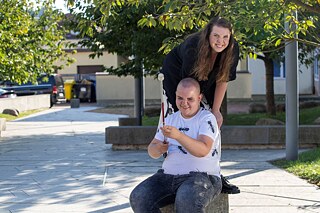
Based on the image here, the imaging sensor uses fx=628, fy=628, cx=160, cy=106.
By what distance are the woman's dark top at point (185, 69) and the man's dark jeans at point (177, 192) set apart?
0.69 m

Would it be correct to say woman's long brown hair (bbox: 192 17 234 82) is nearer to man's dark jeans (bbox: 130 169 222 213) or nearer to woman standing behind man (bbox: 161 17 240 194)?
woman standing behind man (bbox: 161 17 240 194)

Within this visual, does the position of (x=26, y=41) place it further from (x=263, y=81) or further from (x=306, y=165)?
(x=263, y=81)

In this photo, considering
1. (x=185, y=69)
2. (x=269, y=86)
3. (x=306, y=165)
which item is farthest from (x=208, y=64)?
(x=269, y=86)

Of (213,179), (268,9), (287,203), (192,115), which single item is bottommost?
(287,203)

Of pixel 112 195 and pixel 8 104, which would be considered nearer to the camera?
pixel 112 195

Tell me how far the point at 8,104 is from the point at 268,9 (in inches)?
746

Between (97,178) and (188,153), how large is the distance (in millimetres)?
4312

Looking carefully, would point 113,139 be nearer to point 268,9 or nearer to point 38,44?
point 268,9

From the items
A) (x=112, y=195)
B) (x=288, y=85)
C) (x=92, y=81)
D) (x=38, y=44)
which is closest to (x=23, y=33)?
(x=38, y=44)

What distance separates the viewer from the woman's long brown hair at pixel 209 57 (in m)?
4.62

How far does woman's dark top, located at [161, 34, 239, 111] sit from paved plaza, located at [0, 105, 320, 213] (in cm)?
205

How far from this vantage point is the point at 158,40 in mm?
11891

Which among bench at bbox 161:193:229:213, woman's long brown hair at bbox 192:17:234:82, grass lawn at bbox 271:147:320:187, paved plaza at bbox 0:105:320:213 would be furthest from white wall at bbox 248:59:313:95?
bench at bbox 161:193:229:213

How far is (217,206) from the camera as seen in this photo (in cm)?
468
